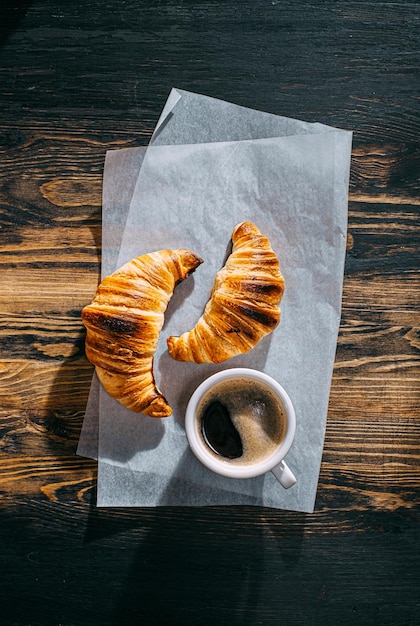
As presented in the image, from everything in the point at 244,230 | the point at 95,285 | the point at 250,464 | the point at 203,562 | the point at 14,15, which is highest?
the point at 14,15

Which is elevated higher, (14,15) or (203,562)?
(14,15)

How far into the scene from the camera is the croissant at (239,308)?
4.35ft

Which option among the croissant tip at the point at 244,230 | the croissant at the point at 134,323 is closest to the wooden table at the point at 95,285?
the croissant at the point at 134,323

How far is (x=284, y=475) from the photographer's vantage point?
1.31m

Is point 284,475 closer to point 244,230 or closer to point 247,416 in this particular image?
point 247,416

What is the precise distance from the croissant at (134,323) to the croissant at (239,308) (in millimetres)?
82

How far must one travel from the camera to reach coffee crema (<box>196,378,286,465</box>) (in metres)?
1.36

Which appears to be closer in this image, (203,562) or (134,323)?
(134,323)

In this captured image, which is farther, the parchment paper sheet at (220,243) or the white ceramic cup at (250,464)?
the parchment paper sheet at (220,243)

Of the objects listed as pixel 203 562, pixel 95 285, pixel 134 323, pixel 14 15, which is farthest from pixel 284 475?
pixel 14 15

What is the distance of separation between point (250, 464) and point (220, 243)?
0.51 meters

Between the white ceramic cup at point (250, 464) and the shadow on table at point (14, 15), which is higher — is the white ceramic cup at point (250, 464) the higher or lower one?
the lower one

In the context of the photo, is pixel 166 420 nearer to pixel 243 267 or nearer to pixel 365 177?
pixel 243 267

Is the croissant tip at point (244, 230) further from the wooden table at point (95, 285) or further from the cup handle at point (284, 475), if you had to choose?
the cup handle at point (284, 475)
